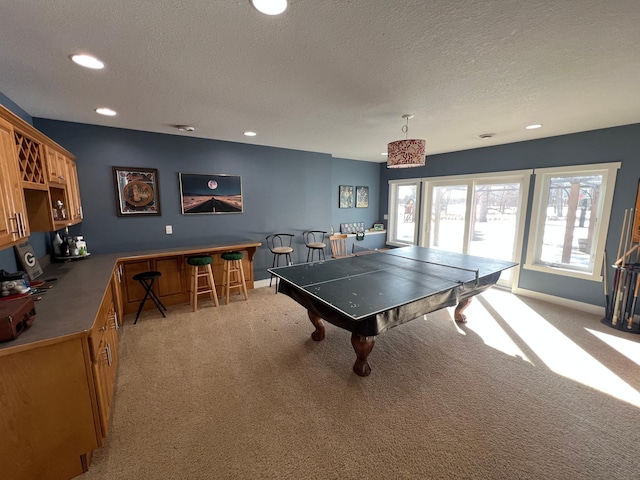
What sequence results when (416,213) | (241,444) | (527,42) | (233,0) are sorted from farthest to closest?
(416,213), (241,444), (527,42), (233,0)

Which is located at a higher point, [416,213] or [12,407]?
[416,213]

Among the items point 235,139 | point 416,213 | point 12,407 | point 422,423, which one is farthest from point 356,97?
point 416,213

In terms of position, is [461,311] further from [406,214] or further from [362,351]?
[406,214]

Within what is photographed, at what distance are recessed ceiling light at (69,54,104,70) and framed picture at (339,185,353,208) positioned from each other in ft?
15.6

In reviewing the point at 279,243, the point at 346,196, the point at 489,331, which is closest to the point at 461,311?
the point at 489,331

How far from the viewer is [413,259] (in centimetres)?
343

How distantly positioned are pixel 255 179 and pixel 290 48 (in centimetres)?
304

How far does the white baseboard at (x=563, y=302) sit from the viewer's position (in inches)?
140

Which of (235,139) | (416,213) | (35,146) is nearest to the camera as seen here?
(35,146)

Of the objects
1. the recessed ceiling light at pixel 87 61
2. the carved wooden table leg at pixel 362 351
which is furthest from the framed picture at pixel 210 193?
the carved wooden table leg at pixel 362 351

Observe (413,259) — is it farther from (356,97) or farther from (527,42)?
(527,42)

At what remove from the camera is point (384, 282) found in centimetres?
253

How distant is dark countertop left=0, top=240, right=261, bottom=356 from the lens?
4.36 feet

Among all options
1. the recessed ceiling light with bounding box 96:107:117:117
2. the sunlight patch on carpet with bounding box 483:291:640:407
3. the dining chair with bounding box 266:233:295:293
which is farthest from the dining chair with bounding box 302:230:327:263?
the recessed ceiling light with bounding box 96:107:117:117
